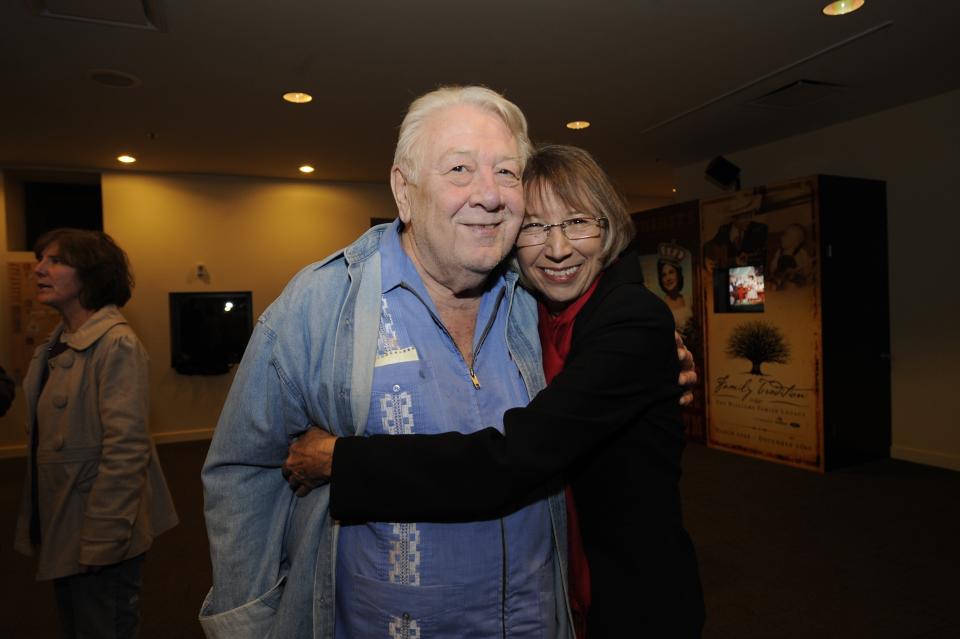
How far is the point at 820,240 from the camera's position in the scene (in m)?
5.27

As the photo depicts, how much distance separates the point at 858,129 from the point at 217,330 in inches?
301

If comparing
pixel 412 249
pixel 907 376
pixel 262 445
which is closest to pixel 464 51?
pixel 412 249

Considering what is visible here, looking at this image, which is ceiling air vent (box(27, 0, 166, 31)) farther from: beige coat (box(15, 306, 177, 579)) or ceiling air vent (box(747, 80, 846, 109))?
ceiling air vent (box(747, 80, 846, 109))

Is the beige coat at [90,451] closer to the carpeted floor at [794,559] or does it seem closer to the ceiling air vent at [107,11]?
the carpeted floor at [794,559]

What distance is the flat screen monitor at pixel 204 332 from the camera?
299 inches

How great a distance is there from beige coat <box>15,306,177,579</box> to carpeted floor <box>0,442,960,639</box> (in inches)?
45.1

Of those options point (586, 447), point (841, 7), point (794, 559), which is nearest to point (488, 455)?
point (586, 447)

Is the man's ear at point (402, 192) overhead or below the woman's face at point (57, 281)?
overhead

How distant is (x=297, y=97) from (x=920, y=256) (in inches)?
226

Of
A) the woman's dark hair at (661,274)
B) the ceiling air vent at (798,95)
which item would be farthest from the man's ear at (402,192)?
the woman's dark hair at (661,274)

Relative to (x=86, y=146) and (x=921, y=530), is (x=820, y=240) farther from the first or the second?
(x=86, y=146)

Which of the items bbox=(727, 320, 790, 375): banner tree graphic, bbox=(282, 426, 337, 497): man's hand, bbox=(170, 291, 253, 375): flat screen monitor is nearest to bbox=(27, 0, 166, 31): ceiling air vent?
bbox=(282, 426, 337, 497): man's hand

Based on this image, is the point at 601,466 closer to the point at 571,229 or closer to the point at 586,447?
the point at 586,447

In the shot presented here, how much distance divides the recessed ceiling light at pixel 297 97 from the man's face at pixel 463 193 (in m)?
3.94
